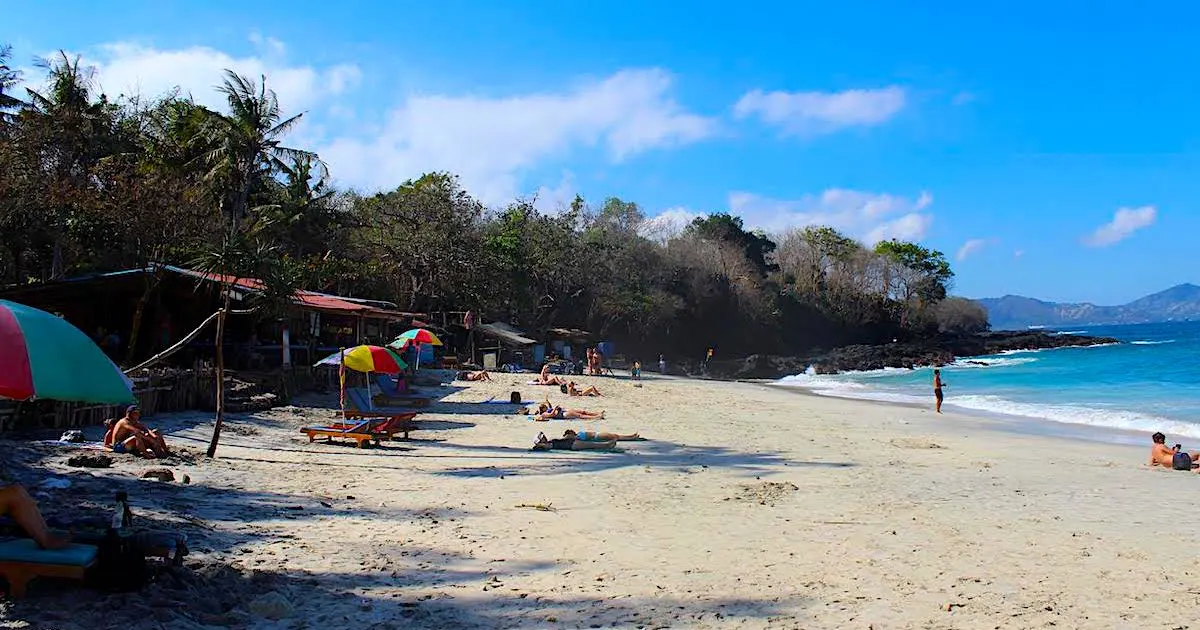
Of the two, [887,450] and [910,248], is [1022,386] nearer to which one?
[887,450]

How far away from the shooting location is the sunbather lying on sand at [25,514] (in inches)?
176

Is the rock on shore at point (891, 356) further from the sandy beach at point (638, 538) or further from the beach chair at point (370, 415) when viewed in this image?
the sandy beach at point (638, 538)

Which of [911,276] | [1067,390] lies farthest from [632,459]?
[911,276]

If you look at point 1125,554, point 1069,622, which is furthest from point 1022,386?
point 1069,622

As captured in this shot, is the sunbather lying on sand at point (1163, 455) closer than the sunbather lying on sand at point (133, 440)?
No

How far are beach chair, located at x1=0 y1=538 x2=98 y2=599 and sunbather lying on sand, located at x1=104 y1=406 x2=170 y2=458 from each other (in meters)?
5.07

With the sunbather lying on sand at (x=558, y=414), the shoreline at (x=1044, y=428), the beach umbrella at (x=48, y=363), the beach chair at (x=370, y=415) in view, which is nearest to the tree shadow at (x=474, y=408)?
the sunbather lying on sand at (x=558, y=414)

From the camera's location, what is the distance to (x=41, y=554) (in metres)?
4.43

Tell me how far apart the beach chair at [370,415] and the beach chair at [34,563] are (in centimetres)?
816

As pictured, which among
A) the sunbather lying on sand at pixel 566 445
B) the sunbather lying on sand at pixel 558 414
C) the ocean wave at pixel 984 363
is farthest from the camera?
the ocean wave at pixel 984 363

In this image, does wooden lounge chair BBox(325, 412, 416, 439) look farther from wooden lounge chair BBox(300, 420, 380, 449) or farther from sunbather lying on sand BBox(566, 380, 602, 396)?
sunbather lying on sand BBox(566, 380, 602, 396)

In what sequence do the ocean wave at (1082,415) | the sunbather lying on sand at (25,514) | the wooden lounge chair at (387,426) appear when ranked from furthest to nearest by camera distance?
the ocean wave at (1082,415) → the wooden lounge chair at (387,426) → the sunbather lying on sand at (25,514)

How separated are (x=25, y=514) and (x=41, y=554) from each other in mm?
257

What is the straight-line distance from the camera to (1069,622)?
5.25m
